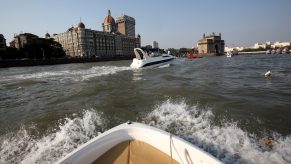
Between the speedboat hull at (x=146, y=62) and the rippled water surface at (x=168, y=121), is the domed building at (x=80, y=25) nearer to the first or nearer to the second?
the speedboat hull at (x=146, y=62)

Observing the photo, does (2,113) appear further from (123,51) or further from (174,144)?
(123,51)

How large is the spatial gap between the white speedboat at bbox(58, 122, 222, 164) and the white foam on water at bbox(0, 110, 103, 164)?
5.98ft

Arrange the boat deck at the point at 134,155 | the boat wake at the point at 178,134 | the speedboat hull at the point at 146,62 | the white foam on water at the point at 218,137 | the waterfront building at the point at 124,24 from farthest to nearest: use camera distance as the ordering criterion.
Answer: the waterfront building at the point at 124,24 → the speedboat hull at the point at 146,62 → the boat wake at the point at 178,134 → the white foam on water at the point at 218,137 → the boat deck at the point at 134,155

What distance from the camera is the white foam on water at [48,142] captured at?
4.48 meters

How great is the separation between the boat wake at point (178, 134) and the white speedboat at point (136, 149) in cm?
158

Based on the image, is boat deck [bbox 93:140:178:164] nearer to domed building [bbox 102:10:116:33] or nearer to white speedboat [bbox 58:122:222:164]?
white speedboat [bbox 58:122:222:164]

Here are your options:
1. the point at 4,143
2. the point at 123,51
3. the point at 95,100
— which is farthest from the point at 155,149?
the point at 123,51

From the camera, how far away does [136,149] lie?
10.6 ft

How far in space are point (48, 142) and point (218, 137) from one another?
163 inches

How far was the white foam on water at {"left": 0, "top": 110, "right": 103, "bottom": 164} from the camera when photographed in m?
4.48

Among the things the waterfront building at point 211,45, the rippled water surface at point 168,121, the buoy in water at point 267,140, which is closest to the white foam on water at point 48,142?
the rippled water surface at point 168,121

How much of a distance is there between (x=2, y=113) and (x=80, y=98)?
293 centimetres

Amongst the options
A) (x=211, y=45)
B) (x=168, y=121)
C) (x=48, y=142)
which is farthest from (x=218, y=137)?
(x=211, y=45)

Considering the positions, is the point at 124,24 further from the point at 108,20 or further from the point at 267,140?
the point at 267,140
